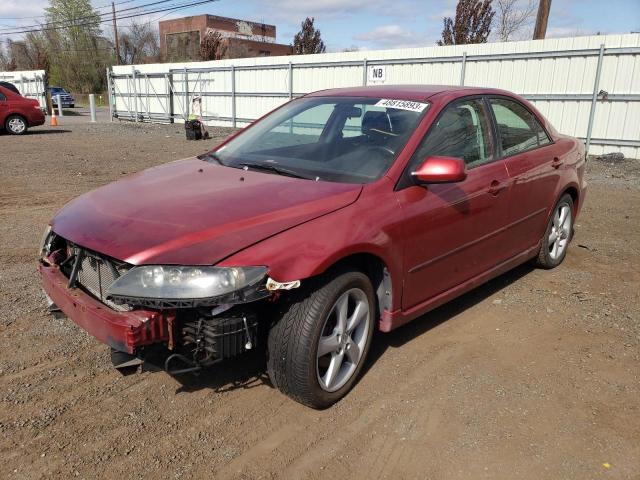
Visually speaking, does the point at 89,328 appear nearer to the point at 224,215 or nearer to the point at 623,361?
the point at 224,215

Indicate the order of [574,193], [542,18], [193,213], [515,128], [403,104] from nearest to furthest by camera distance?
[193,213]
[403,104]
[515,128]
[574,193]
[542,18]

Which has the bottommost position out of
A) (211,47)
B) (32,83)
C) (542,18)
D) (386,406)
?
(386,406)

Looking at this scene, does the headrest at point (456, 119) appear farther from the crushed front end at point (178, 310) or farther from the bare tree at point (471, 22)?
the bare tree at point (471, 22)

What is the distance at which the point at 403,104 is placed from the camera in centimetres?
366

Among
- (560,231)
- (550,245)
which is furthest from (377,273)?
(560,231)

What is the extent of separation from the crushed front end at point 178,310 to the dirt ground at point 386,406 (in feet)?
1.55

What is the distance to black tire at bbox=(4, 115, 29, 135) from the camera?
18564mm

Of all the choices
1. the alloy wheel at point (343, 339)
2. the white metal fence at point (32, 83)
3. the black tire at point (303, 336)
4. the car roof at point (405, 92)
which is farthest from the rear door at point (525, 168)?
the white metal fence at point (32, 83)

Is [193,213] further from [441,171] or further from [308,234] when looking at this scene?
[441,171]

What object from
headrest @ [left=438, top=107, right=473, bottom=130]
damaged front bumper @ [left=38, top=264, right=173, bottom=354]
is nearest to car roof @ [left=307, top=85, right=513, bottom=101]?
headrest @ [left=438, top=107, right=473, bottom=130]


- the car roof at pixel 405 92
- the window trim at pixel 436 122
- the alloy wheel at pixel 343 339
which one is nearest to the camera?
the alloy wheel at pixel 343 339

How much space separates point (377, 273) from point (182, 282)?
119 cm

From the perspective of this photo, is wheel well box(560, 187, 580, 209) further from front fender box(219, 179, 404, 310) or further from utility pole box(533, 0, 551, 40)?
utility pole box(533, 0, 551, 40)

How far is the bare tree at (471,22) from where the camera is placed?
28.2 metres
